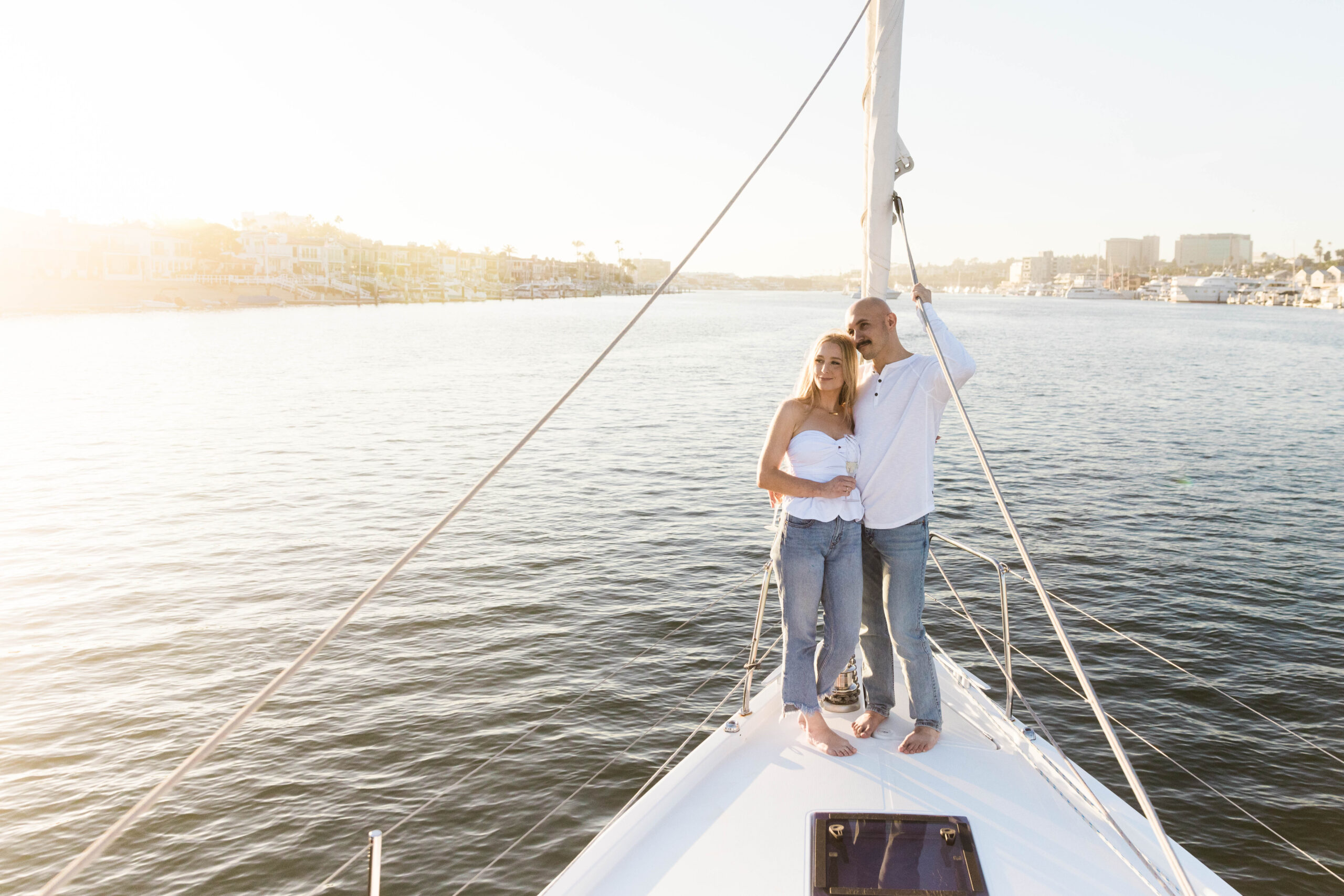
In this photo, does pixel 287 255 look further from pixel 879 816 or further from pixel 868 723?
pixel 879 816

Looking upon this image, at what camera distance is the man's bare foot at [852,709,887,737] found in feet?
12.3

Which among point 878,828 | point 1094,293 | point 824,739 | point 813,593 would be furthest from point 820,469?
point 1094,293

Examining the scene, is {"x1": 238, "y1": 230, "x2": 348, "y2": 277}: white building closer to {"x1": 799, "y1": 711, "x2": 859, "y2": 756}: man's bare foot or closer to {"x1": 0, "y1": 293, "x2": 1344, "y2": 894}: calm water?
{"x1": 0, "y1": 293, "x2": 1344, "y2": 894}: calm water

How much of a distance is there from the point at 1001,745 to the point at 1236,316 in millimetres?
113324

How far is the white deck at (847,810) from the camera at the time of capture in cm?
274

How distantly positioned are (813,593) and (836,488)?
466mm

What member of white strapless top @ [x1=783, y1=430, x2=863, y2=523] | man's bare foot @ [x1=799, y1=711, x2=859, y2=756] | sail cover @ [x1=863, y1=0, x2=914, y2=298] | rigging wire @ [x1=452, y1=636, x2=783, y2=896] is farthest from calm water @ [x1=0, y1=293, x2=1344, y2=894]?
sail cover @ [x1=863, y1=0, x2=914, y2=298]

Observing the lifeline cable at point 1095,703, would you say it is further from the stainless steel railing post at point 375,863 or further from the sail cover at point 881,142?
the stainless steel railing post at point 375,863

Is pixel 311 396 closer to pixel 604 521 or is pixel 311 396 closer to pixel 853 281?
pixel 604 521

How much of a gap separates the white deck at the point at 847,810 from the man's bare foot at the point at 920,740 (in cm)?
4

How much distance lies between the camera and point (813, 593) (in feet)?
11.7

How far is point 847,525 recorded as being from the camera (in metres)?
3.53

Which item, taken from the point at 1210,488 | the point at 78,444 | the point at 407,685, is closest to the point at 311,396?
the point at 78,444

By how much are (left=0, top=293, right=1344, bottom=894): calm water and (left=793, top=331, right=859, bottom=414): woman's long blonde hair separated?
395cm
